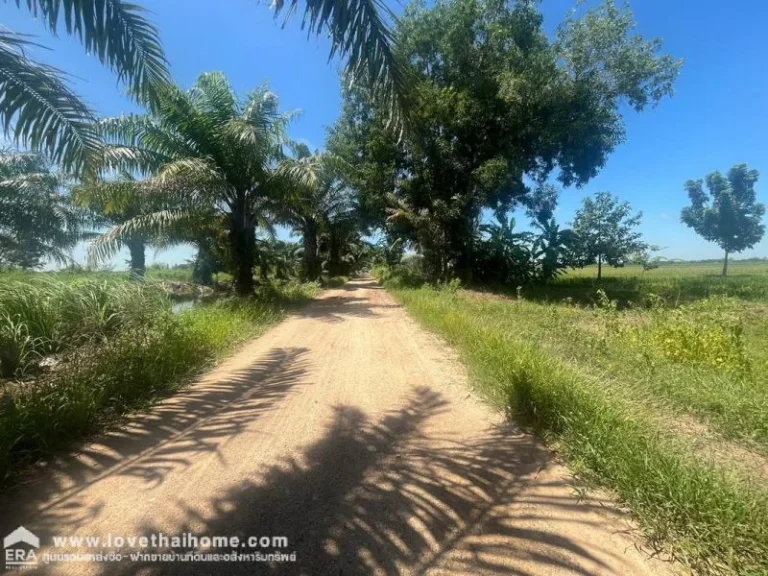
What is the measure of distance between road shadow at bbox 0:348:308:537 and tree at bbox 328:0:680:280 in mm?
9567

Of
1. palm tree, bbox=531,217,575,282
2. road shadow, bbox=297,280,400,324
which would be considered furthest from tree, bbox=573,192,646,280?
road shadow, bbox=297,280,400,324

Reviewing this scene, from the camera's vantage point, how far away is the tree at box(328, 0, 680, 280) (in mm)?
12258

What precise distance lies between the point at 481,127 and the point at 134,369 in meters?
13.6

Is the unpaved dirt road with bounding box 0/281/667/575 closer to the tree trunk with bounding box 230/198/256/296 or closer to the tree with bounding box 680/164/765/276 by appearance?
the tree trunk with bounding box 230/198/256/296

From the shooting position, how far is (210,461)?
2.60 m

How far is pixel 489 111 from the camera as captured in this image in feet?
43.3

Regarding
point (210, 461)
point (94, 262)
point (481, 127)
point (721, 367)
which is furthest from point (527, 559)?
point (481, 127)

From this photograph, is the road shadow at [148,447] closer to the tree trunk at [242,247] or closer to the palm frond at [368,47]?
the palm frond at [368,47]

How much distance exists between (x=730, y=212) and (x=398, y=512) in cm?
3660

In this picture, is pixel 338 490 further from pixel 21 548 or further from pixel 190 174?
pixel 190 174

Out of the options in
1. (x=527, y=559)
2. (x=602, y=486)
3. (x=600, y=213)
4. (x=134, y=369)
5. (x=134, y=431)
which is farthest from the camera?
(x=600, y=213)

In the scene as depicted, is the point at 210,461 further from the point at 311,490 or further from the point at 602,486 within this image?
the point at 602,486

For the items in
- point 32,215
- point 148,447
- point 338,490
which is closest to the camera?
point 338,490

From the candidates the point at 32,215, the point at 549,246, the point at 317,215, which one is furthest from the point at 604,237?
the point at 32,215
